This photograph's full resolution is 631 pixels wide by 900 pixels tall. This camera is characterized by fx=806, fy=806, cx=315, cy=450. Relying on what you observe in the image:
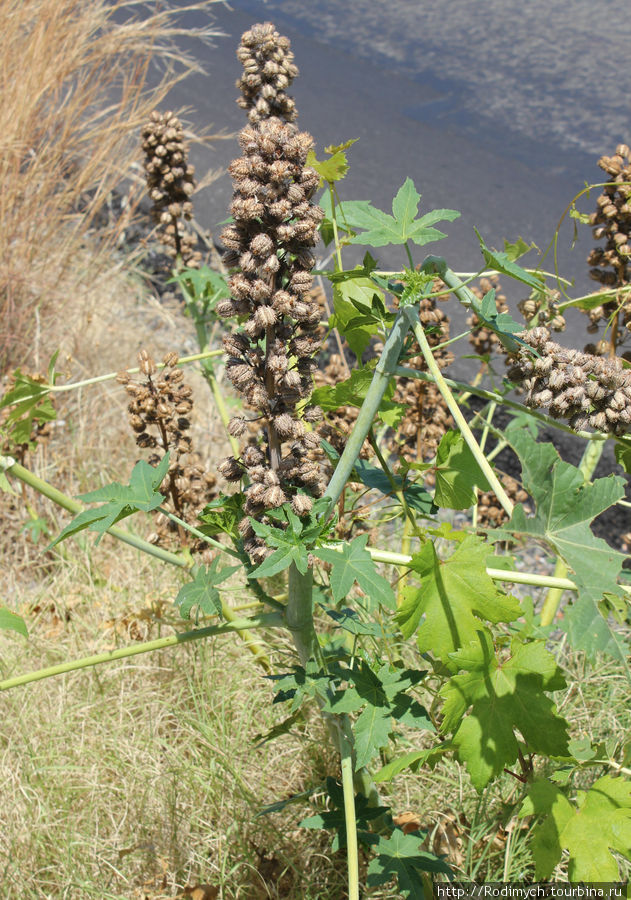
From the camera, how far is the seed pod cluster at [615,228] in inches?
82.4

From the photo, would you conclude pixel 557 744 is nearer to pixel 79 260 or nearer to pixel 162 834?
pixel 162 834

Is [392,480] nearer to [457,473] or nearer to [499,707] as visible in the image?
[457,473]

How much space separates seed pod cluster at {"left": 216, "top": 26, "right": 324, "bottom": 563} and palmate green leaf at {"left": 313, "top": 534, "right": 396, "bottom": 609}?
92 millimetres

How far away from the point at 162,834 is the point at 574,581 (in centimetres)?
141

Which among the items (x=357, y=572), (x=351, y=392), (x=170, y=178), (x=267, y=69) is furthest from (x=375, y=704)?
(x=170, y=178)

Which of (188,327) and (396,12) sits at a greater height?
(396,12)

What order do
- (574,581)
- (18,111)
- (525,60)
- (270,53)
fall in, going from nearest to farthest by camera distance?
(574,581), (270,53), (18,111), (525,60)

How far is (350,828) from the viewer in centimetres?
149

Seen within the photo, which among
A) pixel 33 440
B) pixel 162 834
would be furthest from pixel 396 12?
pixel 162 834

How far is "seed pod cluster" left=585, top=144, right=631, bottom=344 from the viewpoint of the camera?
2.09 m

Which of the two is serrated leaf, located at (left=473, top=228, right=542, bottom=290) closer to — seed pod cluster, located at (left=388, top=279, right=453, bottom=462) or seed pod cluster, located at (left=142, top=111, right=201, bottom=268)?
seed pod cluster, located at (left=388, top=279, right=453, bottom=462)

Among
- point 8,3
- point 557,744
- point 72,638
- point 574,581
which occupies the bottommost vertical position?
point 72,638

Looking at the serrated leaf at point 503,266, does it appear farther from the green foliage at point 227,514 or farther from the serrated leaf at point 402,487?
the green foliage at point 227,514

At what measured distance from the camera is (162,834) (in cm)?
212
